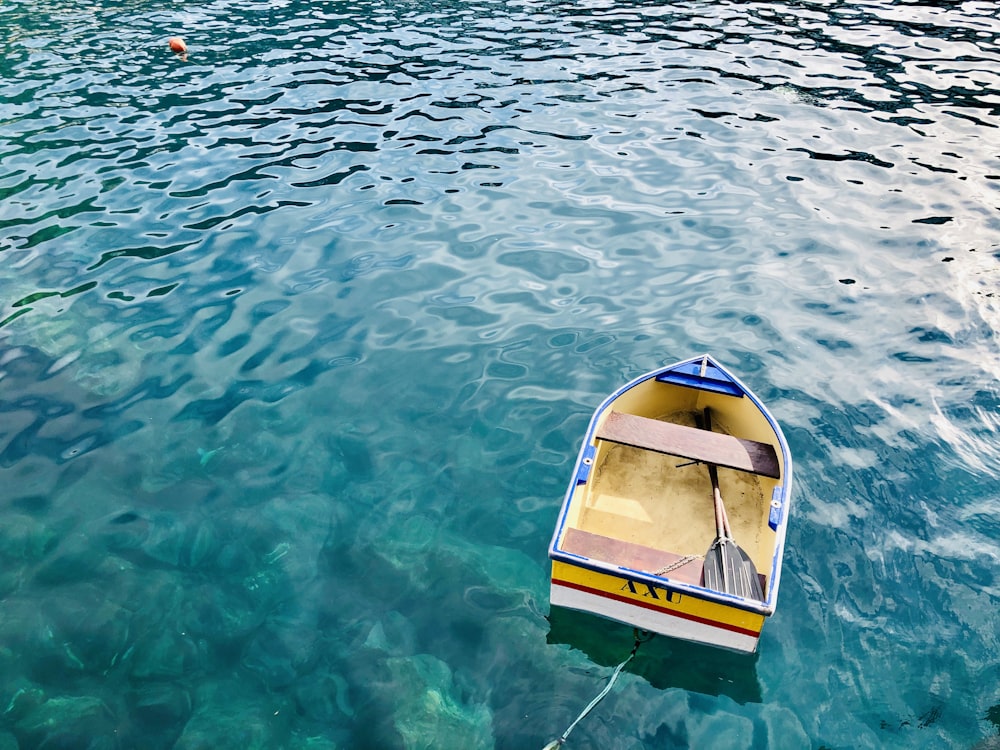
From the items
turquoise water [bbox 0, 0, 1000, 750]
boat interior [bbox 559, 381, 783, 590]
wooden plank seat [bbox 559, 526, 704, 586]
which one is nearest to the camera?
wooden plank seat [bbox 559, 526, 704, 586]

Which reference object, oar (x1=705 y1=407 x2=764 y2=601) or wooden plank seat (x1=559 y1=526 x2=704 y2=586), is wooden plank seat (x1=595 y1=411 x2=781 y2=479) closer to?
oar (x1=705 y1=407 x2=764 y2=601)

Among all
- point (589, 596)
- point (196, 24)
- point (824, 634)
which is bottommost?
point (824, 634)

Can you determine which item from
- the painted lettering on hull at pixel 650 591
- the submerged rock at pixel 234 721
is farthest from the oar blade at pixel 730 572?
the submerged rock at pixel 234 721

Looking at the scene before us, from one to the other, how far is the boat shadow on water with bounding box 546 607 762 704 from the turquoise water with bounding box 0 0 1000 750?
4cm

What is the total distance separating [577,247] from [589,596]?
28.9 ft

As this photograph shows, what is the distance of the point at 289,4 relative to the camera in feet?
101

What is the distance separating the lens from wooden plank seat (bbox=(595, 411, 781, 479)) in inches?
371

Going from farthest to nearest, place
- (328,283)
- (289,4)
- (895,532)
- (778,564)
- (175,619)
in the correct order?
(289,4) < (328,283) < (895,532) < (175,619) < (778,564)

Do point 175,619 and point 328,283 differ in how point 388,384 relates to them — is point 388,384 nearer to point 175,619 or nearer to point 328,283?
point 328,283

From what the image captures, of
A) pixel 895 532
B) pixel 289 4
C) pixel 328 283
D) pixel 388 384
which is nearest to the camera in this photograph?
pixel 895 532

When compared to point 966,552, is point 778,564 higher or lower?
higher

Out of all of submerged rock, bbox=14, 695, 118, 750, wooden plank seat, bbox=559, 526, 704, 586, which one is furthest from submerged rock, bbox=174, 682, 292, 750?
wooden plank seat, bbox=559, 526, 704, 586

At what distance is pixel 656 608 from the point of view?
7863 millimetres

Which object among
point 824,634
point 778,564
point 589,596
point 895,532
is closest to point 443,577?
point 589,596
